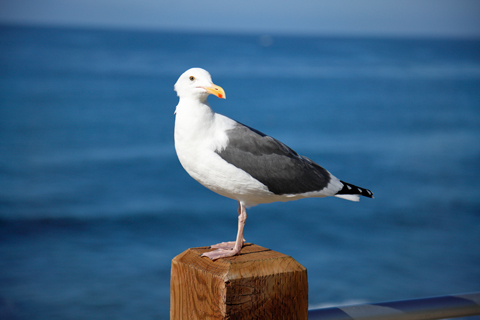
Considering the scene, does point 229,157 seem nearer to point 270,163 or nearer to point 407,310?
point 270,163

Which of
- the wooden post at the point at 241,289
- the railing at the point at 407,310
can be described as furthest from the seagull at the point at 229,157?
the railing at the point at 407,310

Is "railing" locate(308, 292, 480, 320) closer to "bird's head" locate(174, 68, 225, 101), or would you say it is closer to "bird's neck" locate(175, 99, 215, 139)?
"bird's neck" locate(175, 99, 215, 139)

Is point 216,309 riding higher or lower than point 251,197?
lower

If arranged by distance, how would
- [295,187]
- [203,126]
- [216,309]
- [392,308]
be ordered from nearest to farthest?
[216,309] < [392,308] < [203,126] < [295,187]

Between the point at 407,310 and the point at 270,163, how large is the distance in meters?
1.03

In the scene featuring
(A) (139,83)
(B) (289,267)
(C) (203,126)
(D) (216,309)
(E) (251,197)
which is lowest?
(D) (216,309)

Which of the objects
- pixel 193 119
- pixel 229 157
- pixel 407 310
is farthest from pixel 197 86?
pixel 407 310

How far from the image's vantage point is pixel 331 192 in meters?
2.84

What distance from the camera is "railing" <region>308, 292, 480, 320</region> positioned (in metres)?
2.07

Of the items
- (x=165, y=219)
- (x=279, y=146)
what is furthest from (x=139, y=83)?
(x=279, y=146)

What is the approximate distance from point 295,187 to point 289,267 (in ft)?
2.79

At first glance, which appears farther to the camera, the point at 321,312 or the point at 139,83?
the point at 139,83

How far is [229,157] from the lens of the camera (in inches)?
102

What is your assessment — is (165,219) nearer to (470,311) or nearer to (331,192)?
(331,192)
